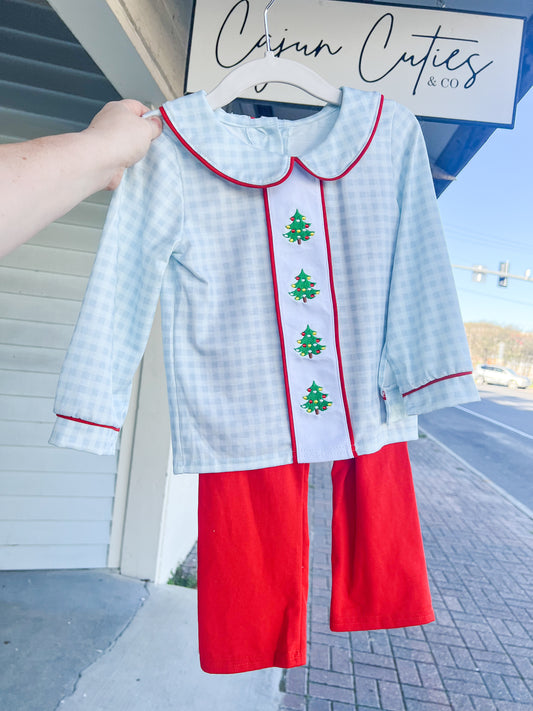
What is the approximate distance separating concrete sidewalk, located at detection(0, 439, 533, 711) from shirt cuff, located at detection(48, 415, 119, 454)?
4.55ft

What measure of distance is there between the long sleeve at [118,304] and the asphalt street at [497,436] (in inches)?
250

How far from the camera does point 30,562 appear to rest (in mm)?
2766

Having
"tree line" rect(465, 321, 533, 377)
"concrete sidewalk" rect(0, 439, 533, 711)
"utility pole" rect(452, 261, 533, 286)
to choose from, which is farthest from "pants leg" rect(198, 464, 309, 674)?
"tree line" rect(465, 321, 533, 377)

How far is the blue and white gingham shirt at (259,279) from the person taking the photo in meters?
1.05

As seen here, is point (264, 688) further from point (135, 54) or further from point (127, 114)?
point (135, 54)

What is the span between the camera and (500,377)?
12.2 meters

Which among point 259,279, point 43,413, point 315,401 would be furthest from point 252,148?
Answer: point 43,413

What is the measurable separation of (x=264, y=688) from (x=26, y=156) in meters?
2.12

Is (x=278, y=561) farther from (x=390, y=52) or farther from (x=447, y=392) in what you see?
(x=390, y=52)

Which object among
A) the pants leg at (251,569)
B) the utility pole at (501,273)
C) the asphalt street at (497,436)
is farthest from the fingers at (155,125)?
the utility pole at (501,273)

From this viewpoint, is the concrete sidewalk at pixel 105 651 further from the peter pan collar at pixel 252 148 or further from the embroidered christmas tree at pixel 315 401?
the peter pan collar at pixel 252 148

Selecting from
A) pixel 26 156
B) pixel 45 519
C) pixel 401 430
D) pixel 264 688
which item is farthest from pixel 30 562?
pixel 26 156

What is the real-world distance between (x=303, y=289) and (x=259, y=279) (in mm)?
90

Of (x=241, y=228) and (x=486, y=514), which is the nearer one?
(x=241, y=228)
